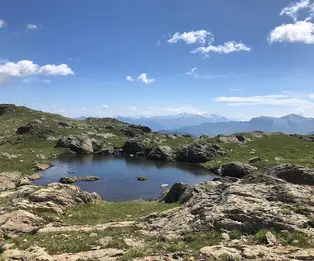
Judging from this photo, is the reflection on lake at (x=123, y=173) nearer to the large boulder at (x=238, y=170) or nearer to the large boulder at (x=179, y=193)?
the large boulder at (x=238, y=170)

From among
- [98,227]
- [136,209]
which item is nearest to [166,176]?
[136,209]

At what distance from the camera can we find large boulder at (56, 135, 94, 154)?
110631 millimetres

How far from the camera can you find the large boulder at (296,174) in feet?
132

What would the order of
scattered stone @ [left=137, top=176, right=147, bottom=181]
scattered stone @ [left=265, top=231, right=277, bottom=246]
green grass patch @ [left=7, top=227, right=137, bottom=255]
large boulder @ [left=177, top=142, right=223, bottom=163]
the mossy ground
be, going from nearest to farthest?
scattered stone @ [left=265, top=231, right=277, bottom=246] → green grass patch @ [left=7, top=227, right=137, bottom=255] → scattered stone @ [left=137, top=176, right=147, bottom=181] → the mossy ground → large boulder @ [left=177, top=142, right=223, bottom=163]

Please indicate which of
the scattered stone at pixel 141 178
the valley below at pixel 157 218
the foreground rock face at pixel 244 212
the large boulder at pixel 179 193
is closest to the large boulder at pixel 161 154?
the valley below at pixel 157 218

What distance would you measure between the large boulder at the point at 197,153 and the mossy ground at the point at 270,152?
2.89 meters

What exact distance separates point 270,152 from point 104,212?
282 feet

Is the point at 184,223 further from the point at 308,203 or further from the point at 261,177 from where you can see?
the point at 261,177

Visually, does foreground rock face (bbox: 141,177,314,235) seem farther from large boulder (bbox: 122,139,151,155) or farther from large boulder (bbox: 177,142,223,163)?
large boulder (bbox: 122,139,151,155)

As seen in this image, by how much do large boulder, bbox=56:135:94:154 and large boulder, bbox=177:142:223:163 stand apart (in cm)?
2894

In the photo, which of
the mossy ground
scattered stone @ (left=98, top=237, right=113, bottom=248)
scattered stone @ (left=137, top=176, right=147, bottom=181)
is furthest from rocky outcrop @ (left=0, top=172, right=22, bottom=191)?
the mossy ground

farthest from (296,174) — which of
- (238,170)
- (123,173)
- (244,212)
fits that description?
(123,173)

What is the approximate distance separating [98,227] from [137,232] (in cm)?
385

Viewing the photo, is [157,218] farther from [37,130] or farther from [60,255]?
[37,130]
